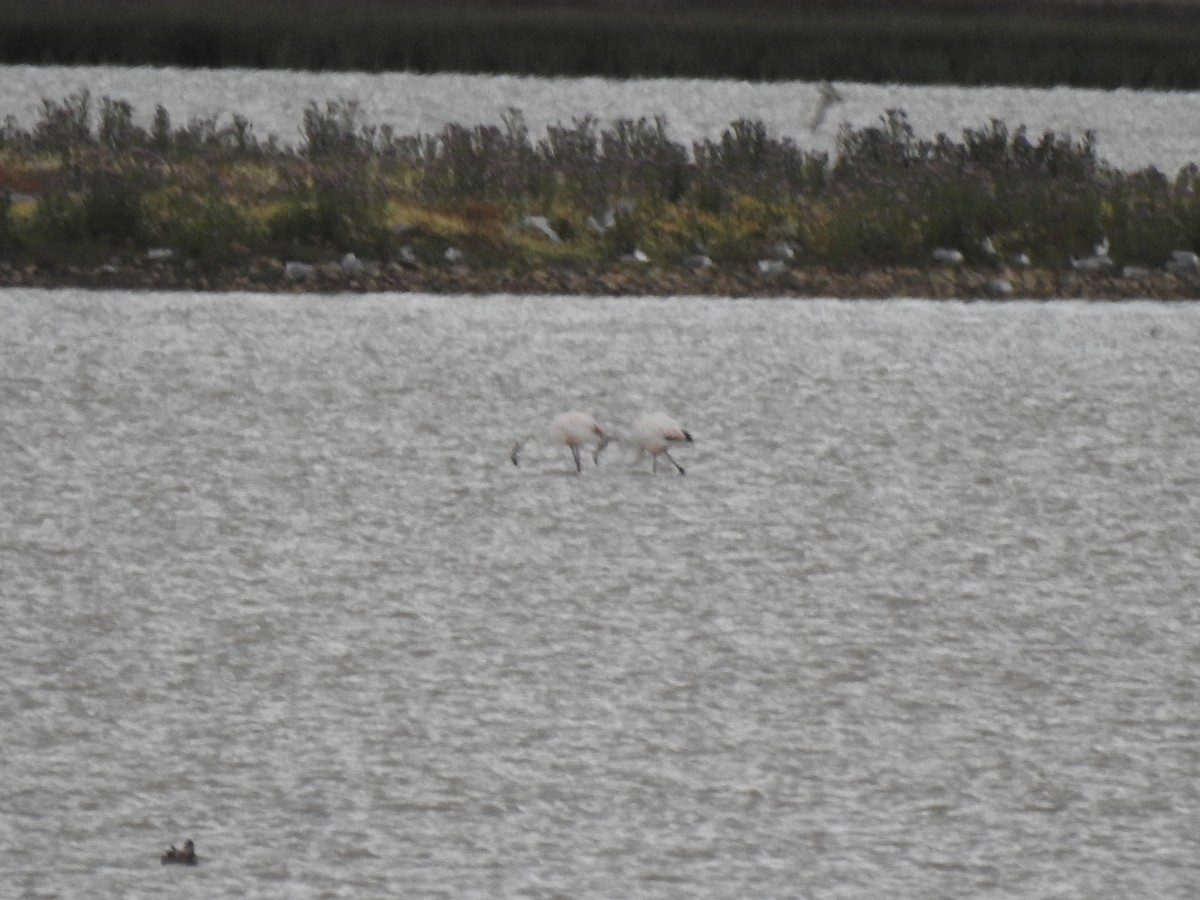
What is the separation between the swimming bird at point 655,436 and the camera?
7.98 m

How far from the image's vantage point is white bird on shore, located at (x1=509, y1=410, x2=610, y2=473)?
8.01 m

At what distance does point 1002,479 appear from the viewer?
25.5 feet

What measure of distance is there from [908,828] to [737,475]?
Result: 337cm

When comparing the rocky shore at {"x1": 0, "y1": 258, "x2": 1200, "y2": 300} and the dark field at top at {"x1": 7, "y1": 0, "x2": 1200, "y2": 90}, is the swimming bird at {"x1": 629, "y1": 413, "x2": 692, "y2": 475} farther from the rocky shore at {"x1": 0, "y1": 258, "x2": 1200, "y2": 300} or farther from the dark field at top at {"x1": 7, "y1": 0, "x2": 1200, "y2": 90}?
the dark field at top at {"x1": 7, "y1": 0, "x2": 1200, "y2": 90}

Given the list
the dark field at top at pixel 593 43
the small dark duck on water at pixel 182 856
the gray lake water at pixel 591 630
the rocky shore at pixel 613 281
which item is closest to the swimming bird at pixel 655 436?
the gray lake water at pixel 591 630

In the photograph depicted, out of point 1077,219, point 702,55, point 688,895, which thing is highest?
point 702,55

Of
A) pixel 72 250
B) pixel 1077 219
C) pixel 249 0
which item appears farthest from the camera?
pixel 249 0

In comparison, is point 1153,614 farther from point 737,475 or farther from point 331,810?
point 331,810

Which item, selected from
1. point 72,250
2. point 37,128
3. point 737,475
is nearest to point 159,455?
point 737,475

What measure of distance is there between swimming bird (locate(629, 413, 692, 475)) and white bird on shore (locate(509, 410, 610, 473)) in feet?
0.40

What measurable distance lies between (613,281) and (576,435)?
4.95 metres

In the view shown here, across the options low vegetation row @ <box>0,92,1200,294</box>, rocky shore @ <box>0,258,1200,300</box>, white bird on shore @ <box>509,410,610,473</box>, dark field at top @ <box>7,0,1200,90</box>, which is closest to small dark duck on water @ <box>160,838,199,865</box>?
white bird on shore @ <box>509,410,610,473</box>

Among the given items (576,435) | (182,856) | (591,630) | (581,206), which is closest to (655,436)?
(576,435)

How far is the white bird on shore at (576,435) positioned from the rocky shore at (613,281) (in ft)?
14.9
